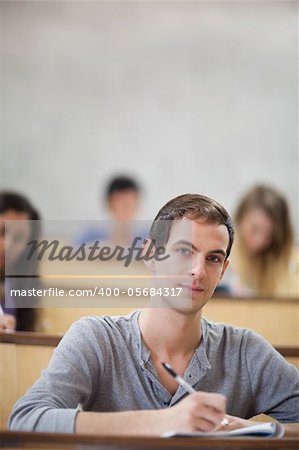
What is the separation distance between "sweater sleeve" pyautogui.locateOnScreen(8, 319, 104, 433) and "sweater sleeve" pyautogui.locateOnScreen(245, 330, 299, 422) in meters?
0.33

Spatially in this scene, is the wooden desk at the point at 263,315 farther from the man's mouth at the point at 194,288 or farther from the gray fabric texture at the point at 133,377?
the man's mouth at the point at 194,288

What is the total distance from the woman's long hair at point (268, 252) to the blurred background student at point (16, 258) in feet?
4.76

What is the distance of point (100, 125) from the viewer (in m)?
6.61

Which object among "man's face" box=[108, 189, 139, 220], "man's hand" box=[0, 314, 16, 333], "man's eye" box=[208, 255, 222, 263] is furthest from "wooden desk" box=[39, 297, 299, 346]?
"man's face" box=[108, 189, 139, 220]

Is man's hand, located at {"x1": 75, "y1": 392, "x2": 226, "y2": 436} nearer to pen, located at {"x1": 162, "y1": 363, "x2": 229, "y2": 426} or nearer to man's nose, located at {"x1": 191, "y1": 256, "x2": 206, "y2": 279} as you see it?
pen, located at {"x1": 162, "y1": 363, "x2": 229, "y2": 426}

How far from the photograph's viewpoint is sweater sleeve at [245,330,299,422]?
71.7 inches

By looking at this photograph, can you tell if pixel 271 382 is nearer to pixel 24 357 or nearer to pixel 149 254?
pixel 149 254

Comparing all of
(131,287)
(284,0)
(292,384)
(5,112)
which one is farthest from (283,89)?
(292,384)

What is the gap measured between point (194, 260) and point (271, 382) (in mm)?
315

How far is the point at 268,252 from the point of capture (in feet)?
13.7

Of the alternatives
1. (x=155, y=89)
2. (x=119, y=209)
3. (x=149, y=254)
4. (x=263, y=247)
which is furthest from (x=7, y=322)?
(x=155, y=89)

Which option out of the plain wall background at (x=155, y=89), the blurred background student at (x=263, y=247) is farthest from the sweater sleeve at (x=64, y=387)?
the plain wall background at (x=155, y=89)

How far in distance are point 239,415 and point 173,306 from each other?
27 cm

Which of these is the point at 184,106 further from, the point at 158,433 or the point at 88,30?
the point at 158,433
